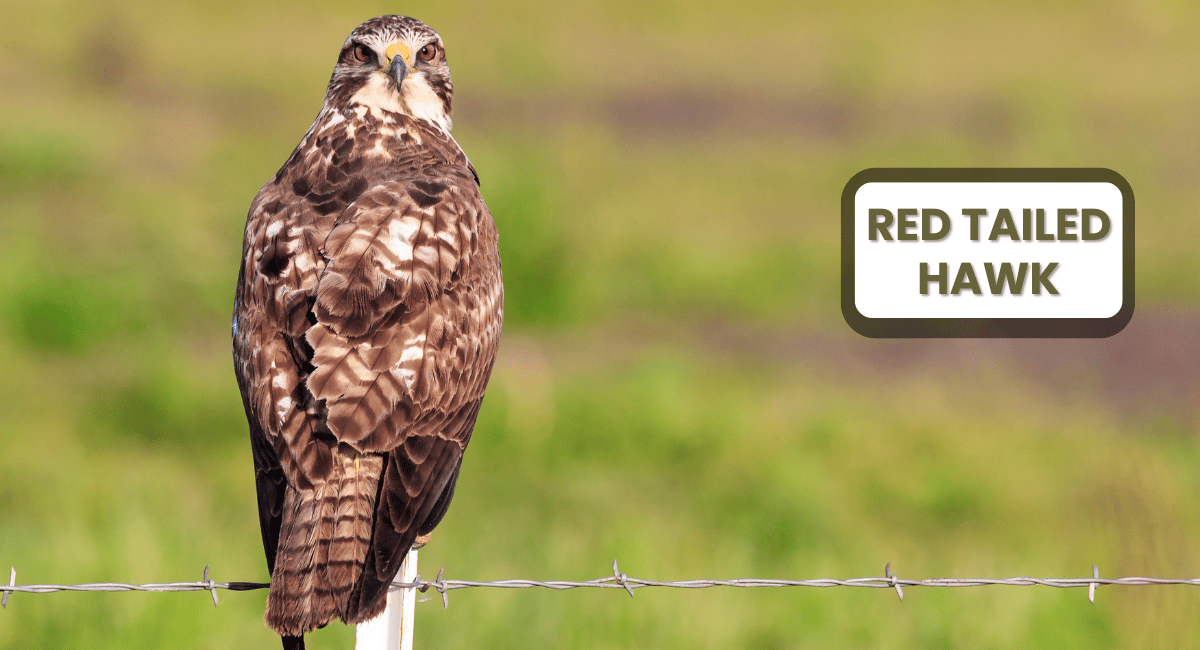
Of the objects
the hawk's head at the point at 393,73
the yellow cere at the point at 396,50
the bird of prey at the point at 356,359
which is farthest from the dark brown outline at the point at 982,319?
the bird of prey at the point at 356,359

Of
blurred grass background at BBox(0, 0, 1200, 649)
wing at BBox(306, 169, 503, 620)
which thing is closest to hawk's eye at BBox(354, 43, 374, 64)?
wing at BBox(306, 169, 503, 620)

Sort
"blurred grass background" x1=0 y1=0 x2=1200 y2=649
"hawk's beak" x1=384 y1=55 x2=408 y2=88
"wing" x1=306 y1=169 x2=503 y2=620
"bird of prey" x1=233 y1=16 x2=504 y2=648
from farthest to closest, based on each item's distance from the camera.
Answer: "blurred grass background" x1=0 y1=0 x2=1200 y2=649
"hawk's beak" x1=384 y1=55 x2=408 y2=88
"wing" x1=306 y1=169 x2=503 y2=620
"bird of prey" x1=233 y1=16 x2=504 y2=648

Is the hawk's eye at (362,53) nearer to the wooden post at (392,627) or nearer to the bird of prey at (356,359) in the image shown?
the bird of prey at (356,359)

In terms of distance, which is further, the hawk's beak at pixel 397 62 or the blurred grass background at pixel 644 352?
the blurred grass background at pixel 644 352

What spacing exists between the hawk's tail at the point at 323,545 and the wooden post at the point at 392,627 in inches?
3.8

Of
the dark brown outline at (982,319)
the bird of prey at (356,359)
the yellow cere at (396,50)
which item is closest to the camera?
the bird of prey at (356,359)

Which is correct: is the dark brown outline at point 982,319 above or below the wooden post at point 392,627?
above

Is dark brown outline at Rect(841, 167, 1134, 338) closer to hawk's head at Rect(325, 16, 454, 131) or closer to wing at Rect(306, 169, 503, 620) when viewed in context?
hawk's head at Rect(325, 16, 454, 131)

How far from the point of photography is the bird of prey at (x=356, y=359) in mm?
3916

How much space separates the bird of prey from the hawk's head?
0.36 meters

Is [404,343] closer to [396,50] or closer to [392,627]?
[392,627]

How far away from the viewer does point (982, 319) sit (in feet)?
46.0

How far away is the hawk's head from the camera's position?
5180 mm

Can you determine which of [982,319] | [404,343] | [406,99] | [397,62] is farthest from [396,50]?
[982,319]
